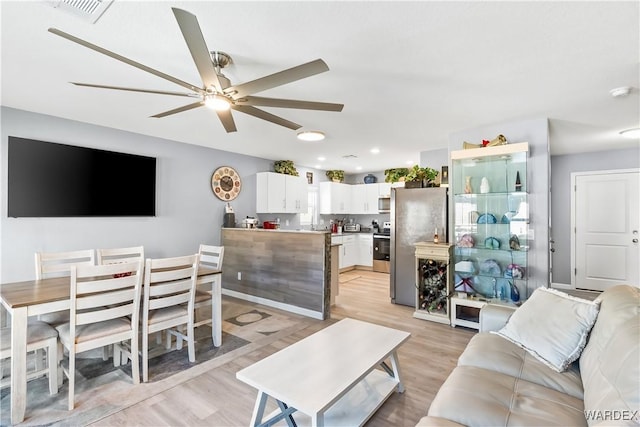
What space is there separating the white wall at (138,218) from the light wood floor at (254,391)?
7.80ft

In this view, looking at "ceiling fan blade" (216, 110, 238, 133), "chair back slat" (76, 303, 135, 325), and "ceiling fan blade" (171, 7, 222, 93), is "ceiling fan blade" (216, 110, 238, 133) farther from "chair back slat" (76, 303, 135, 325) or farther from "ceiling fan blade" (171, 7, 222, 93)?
"chair back slat" (76, 303, 135, 325)

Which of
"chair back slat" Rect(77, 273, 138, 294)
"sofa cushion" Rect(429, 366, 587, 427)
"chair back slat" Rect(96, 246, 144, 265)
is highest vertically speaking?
"chair back slat" Rect(96, 246, 144, 265)

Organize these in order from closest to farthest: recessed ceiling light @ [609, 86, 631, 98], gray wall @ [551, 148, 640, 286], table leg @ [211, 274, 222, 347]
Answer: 1. recessed ceiling light @ [609, 86, 631, 98]
2. table leg @ [211, 274, 222, 347]
3. gray wall @ [551, 148, 640, 286]

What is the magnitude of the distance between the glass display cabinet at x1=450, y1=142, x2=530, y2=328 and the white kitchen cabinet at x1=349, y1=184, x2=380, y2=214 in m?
3.53

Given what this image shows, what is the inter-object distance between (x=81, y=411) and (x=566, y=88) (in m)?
A: 4.46

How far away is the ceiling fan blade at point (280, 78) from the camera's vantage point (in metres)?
1.67

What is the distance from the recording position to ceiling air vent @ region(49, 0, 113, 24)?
5.22ft

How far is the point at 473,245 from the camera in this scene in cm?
383

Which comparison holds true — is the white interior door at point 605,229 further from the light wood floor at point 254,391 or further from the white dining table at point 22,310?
the white dining table at point 22,310

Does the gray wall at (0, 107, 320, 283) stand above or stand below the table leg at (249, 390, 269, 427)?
above

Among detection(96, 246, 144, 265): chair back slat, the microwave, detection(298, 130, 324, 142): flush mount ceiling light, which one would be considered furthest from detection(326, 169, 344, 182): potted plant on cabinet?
detection(96, 246, 144, 265): chair back slat

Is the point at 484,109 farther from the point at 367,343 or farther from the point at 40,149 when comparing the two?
the point at 40,149

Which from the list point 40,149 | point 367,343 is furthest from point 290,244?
point 40,149

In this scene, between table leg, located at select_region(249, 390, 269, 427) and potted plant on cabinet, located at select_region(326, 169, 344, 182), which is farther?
potted plant on cabinet, located at select_region(326, 169, 344, 182)
